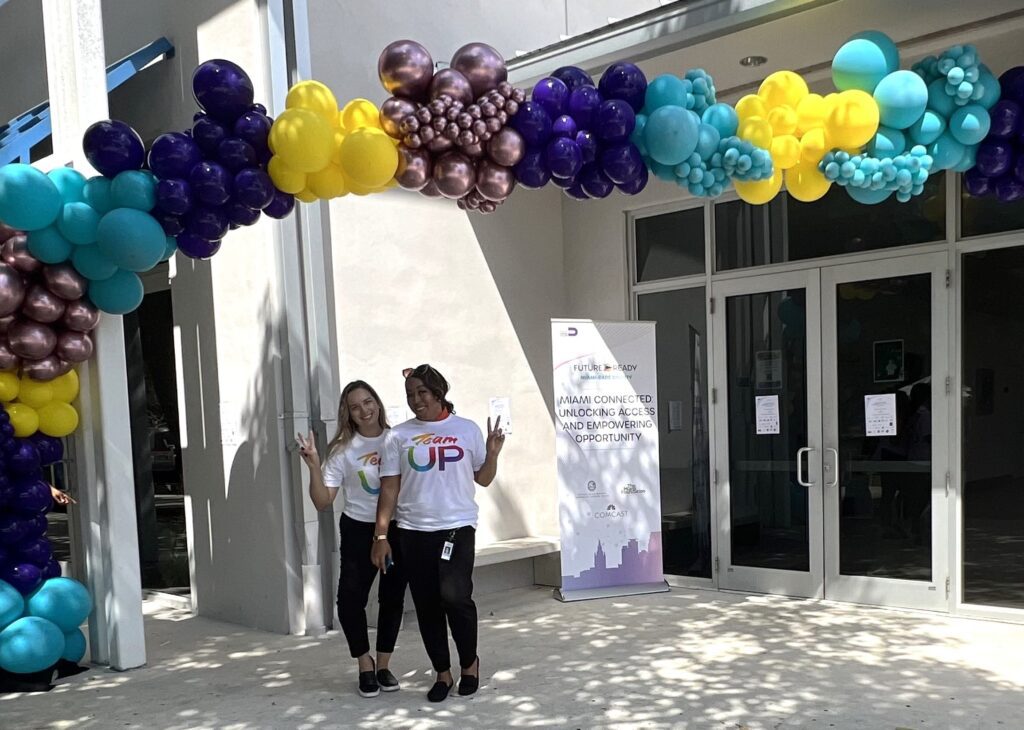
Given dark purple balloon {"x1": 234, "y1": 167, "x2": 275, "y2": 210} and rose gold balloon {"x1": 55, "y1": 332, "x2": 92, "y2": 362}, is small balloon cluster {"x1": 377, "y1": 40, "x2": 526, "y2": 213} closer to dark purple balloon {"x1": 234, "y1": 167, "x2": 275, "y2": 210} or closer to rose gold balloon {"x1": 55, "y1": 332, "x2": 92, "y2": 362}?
dark purple balloon {"x1": 234, "y1": 167, "x2": 275, "y2": 210}

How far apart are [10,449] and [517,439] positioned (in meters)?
3.53

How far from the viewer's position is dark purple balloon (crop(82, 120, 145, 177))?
381 cm

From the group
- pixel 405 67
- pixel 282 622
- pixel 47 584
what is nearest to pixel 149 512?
→ pixel 282 622

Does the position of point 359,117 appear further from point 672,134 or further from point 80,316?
point 80,316

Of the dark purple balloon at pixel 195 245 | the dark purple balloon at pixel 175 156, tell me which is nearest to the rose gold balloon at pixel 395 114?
the dark purple balloon at pixel 175 156

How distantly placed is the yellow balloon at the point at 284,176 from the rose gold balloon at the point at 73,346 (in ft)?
4.47

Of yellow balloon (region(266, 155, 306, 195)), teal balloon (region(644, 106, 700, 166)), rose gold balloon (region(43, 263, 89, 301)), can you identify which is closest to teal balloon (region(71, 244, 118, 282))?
rose gold balloon (region(43, 263, 89, 301))

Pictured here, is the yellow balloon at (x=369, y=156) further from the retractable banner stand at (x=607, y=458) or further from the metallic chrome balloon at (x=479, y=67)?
the retractable banner stand at (x=607, y=458)

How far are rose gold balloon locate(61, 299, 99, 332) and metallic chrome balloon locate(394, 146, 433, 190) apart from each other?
1693mm

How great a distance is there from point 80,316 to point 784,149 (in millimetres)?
3360

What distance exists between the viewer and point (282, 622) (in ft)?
17.8

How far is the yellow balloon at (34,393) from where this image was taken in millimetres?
4297

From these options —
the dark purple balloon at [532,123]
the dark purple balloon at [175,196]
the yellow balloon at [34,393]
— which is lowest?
the yellow balloon at [34,393]

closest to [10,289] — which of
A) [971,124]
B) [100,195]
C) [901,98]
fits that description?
[100,195]
